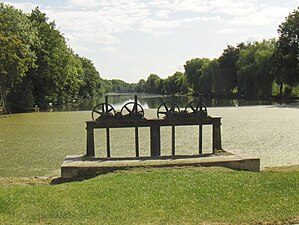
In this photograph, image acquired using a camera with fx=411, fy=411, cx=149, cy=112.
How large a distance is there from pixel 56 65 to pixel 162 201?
58.8m

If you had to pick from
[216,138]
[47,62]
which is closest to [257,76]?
[47,62]

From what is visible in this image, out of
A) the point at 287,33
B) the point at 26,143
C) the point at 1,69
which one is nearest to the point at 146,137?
the point at 26,143

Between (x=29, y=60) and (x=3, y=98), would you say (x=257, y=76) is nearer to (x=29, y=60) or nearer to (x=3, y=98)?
(x=29, y=60)

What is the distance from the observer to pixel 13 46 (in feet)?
142

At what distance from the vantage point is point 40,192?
8688mm

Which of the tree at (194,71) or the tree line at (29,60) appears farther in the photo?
the tree at (194,71)

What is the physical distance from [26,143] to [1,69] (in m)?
25.0

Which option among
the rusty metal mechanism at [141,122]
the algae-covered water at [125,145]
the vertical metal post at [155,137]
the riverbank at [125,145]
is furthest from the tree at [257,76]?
the vertical metal post at [155,137]

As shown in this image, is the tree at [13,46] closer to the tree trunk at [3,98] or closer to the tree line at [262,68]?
the tree trunk at [3,98]

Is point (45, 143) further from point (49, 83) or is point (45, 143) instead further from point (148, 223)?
point (49, 83)

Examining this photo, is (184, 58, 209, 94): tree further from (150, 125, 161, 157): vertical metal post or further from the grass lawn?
the grass lawn

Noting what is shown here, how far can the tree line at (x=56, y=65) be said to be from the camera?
48062 mm

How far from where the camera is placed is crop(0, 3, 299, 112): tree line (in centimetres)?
4806

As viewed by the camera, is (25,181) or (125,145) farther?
(125,145)
